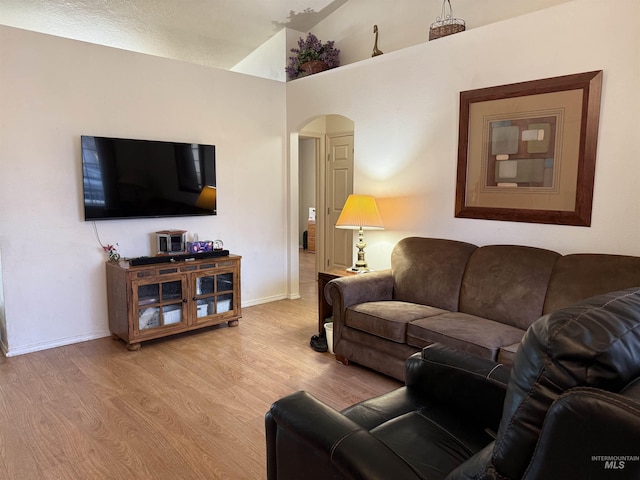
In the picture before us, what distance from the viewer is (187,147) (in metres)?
4.11

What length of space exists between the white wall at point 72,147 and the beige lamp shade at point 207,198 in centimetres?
13

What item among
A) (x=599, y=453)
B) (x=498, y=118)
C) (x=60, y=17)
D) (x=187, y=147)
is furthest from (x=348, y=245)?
(x=599, y=453)

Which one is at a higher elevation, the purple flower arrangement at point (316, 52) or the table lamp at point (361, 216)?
the purple flower arrangement at point (316, 52)

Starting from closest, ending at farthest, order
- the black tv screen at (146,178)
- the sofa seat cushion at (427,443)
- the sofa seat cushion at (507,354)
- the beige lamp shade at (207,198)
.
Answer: the sofa seat cushion at (427,443) → the sofa seat cushion at (507,354) → the black tv screen at (146,178) → the beige lamp shade at (207,198)

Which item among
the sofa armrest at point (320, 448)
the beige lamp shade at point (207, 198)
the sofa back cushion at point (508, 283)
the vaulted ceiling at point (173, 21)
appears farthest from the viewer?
the beige lamp shade at point (207, 198)

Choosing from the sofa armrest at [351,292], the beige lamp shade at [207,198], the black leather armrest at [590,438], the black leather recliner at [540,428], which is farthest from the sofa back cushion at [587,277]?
the beige lamp shade at [207,198]

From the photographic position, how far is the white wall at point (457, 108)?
262 centimetres

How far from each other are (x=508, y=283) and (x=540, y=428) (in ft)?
7.22

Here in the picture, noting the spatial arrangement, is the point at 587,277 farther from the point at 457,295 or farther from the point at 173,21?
the point at 173,21

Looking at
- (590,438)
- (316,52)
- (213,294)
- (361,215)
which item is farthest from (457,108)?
(590,438)

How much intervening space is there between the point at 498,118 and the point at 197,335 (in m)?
3.12

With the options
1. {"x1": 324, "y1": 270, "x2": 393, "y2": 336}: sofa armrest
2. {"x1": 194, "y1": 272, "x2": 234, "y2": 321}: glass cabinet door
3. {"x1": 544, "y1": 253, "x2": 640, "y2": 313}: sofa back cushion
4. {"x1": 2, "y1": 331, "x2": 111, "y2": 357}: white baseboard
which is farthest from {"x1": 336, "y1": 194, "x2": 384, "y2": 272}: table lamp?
{"x1": 2, "y1": 331, "x2": 111, "y2": 357}: white baseboard

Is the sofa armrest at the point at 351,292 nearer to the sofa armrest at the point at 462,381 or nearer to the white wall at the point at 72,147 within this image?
the sofa armrest at the point at 462,381

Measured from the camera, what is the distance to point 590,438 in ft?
2.44
